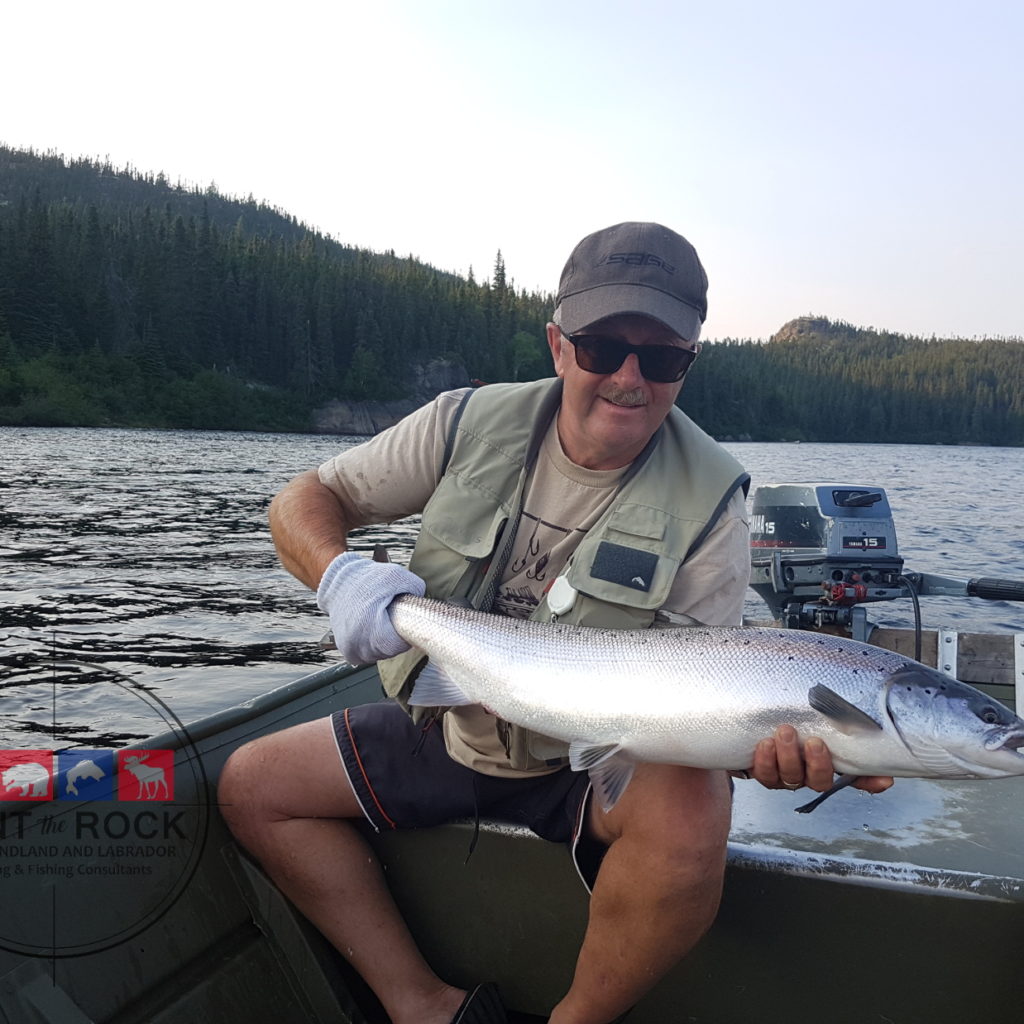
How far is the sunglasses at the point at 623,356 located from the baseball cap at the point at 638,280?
2.2 inches

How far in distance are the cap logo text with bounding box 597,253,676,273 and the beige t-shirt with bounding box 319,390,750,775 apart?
2.04 feet

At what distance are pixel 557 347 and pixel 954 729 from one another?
5.64 feet

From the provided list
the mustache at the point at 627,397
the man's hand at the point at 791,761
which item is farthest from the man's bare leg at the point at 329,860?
the mustache at the point at 627,397

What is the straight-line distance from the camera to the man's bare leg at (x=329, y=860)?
9.57 feet

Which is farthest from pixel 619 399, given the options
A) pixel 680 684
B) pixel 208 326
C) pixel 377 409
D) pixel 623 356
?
pixel 208 326

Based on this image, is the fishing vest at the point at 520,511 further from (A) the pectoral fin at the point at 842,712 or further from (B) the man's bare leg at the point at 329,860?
(A) the pectoral fin at the point at 842,712

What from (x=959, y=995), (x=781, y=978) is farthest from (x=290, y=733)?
(x=959, y=995)

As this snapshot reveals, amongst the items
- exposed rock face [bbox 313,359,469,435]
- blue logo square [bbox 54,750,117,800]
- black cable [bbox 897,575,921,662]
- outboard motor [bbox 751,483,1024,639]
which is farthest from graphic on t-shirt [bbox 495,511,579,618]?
exposed rock face [bbox 313,359,469,435]

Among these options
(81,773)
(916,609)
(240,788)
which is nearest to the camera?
(81,773)

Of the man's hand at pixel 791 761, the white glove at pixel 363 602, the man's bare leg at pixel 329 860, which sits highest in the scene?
the white glove at pixel 363 602

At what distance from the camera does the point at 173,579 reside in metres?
13.2

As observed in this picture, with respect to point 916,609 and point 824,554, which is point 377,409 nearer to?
point 824,554

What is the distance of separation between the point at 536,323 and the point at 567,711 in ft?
368

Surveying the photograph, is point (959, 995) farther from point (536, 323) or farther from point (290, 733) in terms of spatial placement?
point (536, 323)
